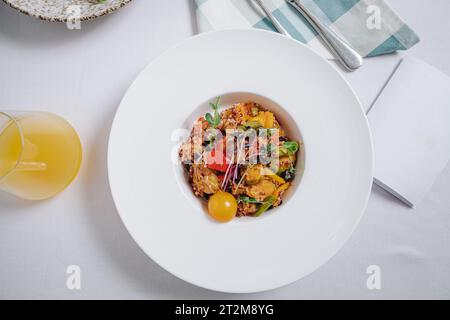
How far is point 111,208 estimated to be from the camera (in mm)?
1082

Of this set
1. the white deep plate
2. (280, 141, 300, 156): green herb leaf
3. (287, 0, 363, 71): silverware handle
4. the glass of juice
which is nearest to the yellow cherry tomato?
the white deep plate

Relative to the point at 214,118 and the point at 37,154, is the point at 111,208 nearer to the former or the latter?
the point at 37,154

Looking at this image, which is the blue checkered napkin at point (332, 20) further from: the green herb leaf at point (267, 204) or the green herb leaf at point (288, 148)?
the green herb leaf at point (267, 204)

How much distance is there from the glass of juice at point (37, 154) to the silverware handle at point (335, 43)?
2.42 feet

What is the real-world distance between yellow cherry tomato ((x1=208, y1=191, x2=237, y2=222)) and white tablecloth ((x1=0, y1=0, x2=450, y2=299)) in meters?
0.26

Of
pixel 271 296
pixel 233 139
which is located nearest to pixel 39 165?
pixel 233 139

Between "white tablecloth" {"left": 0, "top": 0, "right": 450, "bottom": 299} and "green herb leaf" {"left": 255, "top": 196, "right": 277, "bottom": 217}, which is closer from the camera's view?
"green herb leaf" {"left": 255, "top": 196, "right": 277, "bottom": 217}

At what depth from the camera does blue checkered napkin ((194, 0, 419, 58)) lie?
3.49ft

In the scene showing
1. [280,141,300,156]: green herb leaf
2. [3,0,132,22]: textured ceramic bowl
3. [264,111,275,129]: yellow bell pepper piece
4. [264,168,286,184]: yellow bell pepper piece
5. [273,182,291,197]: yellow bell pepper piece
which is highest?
[3,0,132,22]: textured ceramic bowl

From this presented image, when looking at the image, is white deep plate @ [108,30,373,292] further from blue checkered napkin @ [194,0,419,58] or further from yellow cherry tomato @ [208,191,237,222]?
blue checkered napkin @ [194,0,419,58]

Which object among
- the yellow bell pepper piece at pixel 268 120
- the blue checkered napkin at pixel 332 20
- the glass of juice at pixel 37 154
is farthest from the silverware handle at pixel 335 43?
the glass of juice at pixel 37 154

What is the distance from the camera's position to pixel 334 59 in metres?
1.08

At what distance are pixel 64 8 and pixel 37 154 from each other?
0.40 m
